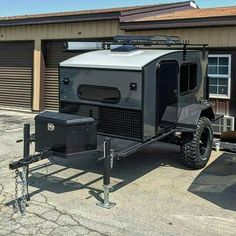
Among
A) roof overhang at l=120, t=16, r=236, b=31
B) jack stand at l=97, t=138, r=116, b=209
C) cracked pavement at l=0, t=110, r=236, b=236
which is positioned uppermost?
roof overhang at l=120, t=16, r=236, b=31

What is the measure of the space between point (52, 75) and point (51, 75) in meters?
0.05

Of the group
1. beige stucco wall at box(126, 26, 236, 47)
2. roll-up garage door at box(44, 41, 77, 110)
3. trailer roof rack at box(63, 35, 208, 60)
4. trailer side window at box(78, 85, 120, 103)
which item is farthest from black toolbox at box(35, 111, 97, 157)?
roll-up garage door at box(44, 41, 77, 110)

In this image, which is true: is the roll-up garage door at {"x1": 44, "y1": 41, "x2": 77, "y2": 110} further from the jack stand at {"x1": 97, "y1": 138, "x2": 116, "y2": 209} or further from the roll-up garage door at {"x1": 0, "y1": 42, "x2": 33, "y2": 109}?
the jack stand at {"x1": 97, "y1": 138, "x2": 116, "y2": 209}

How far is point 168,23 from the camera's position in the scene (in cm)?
1062

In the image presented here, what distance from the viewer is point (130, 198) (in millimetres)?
6184

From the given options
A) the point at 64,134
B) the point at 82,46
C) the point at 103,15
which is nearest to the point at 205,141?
the point at 82,46

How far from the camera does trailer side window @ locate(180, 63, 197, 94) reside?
7.69 meters

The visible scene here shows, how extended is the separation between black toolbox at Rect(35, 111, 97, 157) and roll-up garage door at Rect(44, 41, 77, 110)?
905 cm

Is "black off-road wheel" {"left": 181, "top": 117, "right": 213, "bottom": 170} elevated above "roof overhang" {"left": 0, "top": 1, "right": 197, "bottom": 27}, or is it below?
below

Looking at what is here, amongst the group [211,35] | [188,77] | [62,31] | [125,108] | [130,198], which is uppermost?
[62,31]

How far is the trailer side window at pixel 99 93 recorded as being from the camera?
6836mm

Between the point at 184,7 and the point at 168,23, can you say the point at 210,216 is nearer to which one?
the point at 168,23

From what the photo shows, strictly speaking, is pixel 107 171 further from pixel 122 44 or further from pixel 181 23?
pixel 181 23

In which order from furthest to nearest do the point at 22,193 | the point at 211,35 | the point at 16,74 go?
the point at 16,74
the point at 211,35
the point at 22,193
